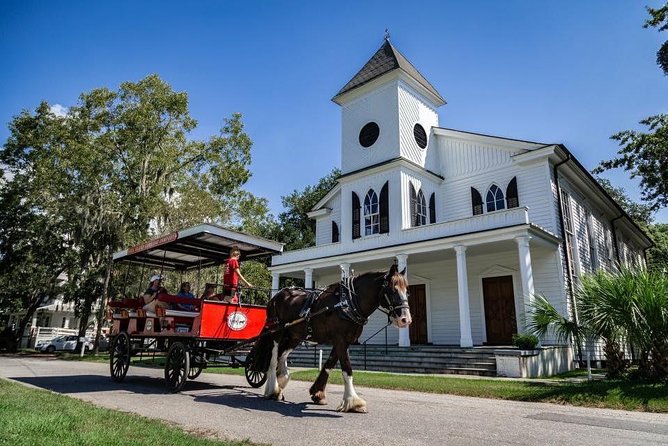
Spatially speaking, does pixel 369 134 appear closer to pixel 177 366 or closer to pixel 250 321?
pixel 250 321

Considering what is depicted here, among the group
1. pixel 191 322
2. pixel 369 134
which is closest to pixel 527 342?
pixel 191 322

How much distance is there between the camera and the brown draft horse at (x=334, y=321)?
6148 mm

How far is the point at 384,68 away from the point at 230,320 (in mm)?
17837

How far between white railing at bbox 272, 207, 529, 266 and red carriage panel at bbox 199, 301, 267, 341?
9.89 m

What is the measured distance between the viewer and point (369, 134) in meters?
22.4

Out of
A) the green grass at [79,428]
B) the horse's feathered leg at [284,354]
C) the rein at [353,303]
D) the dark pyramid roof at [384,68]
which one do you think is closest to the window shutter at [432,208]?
the dark pyramid roof at [384,68]

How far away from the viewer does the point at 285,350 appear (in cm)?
772

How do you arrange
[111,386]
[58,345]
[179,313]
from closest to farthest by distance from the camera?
[179,313]
[111,386]
[58,345]

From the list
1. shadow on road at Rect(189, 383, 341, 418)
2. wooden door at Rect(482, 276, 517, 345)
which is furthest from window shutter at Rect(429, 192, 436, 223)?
shadow on road at Rect(189, 383, 341, 418)

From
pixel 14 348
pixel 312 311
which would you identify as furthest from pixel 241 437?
pixel 14 348

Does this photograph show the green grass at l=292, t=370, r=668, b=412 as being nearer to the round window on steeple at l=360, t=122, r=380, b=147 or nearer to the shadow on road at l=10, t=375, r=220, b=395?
the shadow on road at l=10, t=375, r=220, b=395

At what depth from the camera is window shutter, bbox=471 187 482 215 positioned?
20.1 meters

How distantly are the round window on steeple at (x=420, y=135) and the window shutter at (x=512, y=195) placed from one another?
4.89m

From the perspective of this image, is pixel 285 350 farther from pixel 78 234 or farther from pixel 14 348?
pixel 14 348
